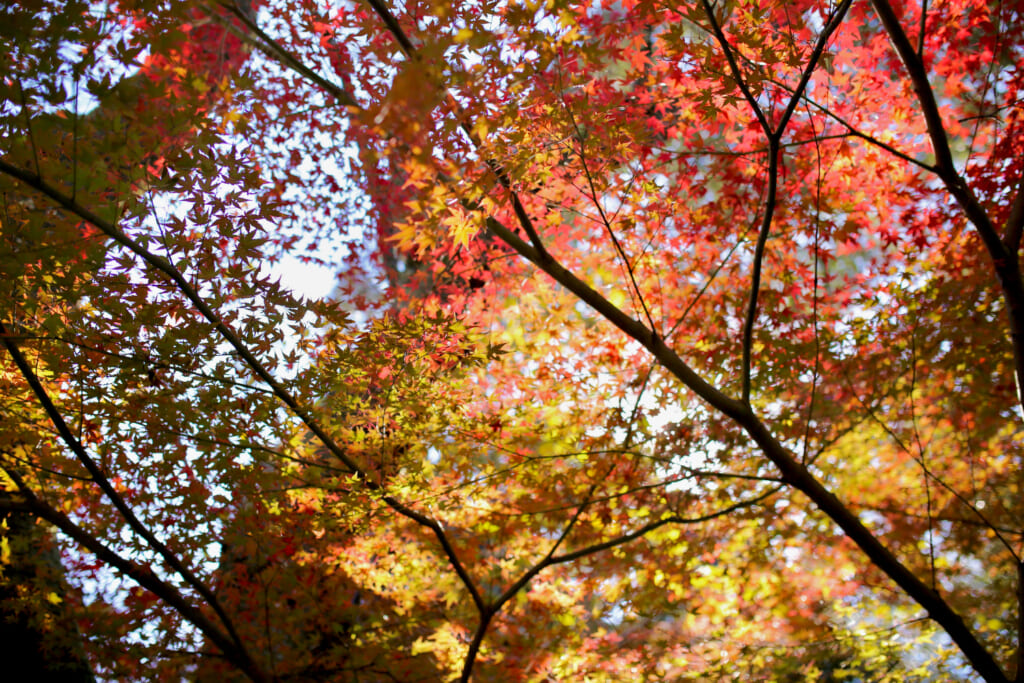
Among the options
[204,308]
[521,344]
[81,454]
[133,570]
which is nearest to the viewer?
[204,308]

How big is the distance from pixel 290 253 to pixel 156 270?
8.01 ft

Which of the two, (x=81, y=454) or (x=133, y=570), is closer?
(x=81, y=454)

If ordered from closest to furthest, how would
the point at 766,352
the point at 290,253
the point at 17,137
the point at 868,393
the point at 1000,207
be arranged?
the point at 17,137 < the point at 1000,207 < the point at 766,352 < the point at 868,393 < the point at 290,253

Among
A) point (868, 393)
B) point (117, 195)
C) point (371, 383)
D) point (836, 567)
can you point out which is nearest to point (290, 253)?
point (371, 383)

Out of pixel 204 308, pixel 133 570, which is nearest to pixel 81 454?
pixel 133 570

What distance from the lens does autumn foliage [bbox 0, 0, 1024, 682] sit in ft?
7.18

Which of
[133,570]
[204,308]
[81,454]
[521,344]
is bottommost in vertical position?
[133,570]

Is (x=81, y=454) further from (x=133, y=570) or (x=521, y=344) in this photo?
(x=521, y=344)

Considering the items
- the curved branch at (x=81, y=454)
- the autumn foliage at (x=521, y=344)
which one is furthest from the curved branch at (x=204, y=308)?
the curved branch at (x=81, y=454)

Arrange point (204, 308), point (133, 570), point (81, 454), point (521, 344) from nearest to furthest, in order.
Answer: point (204, 308) → point (81, 454) → point (133, 570) → point (521, 344)

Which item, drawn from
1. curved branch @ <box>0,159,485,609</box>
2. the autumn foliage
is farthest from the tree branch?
curved branch @ <box>0,159,485,609</box>

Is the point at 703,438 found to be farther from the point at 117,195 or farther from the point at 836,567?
the point at 117,195

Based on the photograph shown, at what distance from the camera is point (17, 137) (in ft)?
6.14

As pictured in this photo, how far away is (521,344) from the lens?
3938mm
